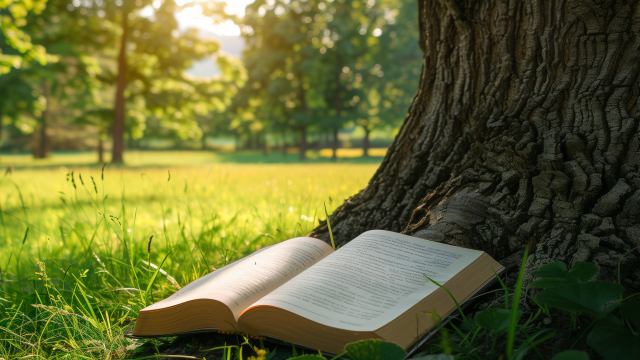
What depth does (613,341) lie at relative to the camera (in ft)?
2.21

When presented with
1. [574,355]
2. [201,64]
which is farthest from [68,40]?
[574,355]

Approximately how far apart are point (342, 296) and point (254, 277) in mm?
343

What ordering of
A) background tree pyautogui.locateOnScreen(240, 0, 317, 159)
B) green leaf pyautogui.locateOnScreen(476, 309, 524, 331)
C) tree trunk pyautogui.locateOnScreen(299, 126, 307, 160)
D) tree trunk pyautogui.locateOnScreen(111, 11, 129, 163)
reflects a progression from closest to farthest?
1. green leaf pyautogui.locateOnScreen(476, 309, 524, 331)
2. tree trunk pyautogui.locateOnScreen(111, 11, 129, 163)
3. background tree pyautogui.locateOnScreen(240, 0, 317, 159)
4. tree trunk pyautogui.locateOnScreen(299, 126, 307, 160)

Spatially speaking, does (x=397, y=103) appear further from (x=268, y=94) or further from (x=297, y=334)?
(x=297, y=334)

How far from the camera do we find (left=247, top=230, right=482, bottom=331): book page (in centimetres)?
83

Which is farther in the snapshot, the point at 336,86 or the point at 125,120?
the point at 336,86

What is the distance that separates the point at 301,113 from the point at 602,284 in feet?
62.3

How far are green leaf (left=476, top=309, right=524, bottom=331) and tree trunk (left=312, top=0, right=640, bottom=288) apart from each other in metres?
0.39

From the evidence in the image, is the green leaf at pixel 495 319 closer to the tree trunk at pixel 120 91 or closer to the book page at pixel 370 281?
the book page at pixel 370 281

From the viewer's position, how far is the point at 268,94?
19.3 meters

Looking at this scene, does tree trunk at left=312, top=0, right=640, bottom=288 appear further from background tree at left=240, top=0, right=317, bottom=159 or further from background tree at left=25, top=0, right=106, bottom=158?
background tree at left=240, top=0, right=317, bottom=159

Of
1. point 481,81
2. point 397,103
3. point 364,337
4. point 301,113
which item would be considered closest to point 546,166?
point 481,81

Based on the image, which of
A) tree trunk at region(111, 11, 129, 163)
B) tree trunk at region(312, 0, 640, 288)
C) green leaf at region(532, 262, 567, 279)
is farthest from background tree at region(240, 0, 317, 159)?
green leaf at region(532, 262, 567, 279)

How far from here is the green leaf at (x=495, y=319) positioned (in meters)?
0.73
